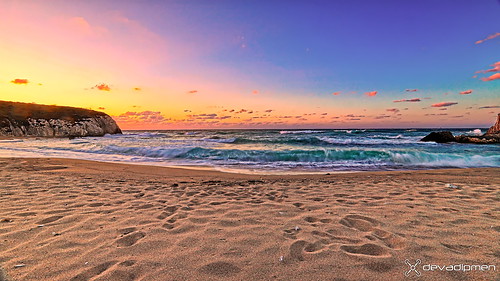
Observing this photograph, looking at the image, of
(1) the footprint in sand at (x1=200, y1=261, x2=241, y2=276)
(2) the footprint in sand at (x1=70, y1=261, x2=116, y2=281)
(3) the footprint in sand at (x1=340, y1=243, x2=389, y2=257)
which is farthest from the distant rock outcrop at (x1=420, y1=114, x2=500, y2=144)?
(2) the footprint in sand at (x1=70, y1=261, x2=116, y2=281)

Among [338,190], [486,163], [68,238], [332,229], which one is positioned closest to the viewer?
[68,238]

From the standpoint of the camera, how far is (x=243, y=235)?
282 cm

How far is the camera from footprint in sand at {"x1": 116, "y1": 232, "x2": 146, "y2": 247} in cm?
257

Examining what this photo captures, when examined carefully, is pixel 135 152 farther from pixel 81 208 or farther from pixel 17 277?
pixel 17 277

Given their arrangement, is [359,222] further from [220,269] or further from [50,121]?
[50,121]

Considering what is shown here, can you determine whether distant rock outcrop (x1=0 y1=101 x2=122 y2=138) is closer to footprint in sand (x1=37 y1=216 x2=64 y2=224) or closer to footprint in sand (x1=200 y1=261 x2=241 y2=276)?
footprint in sand (x1=37 y1=216 x2=64 y2=224)

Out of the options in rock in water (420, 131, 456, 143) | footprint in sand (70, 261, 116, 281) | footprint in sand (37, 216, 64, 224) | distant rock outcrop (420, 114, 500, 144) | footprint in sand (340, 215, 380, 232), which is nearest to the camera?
footprint in sand (70, 261, 116, 281)

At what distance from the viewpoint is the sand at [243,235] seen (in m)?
2.07

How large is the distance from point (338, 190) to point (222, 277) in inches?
162

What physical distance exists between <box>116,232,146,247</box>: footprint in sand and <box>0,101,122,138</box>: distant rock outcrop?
5643 cm

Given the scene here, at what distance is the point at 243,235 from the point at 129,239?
4.29 feet

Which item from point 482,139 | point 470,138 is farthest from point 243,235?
point 482,139

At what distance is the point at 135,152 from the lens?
54.9ft

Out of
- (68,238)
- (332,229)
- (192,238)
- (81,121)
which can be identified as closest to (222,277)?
(192,238)
